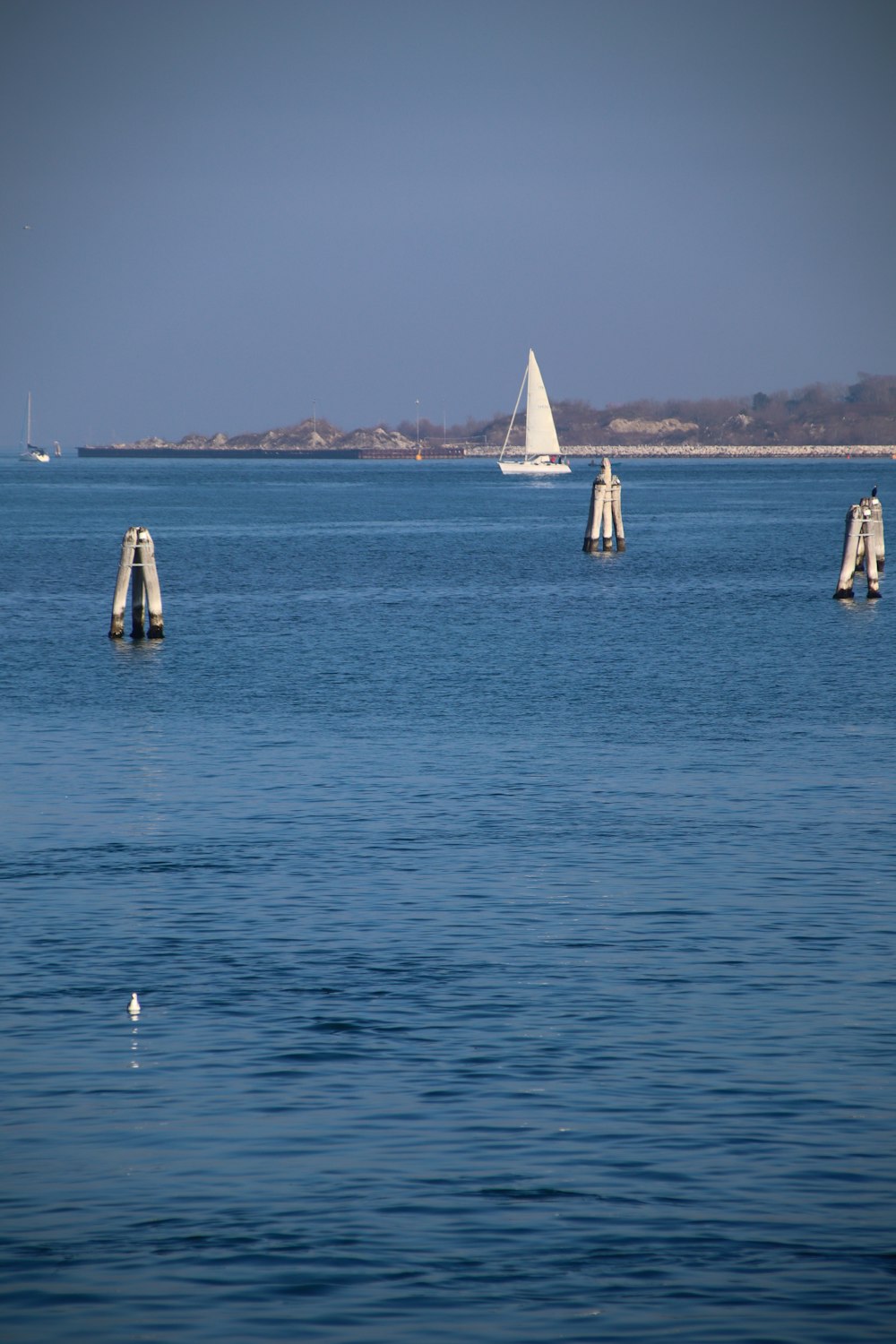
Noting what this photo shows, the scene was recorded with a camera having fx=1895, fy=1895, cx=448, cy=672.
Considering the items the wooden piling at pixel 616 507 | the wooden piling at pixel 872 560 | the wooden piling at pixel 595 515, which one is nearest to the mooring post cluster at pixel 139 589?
the wooden piling at pixel 872 560

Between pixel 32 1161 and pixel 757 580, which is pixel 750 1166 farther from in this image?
pixel 757 580

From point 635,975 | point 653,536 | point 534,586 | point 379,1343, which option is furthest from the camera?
point 653,536

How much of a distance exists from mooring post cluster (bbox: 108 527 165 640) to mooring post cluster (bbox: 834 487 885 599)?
783 inches

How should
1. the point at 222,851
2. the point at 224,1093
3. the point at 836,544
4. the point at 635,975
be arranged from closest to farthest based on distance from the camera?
1. the point at 224,1093
2. the point at 635,975
3. the point at 222,851
4. the point at 836,544

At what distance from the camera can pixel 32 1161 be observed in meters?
12.7

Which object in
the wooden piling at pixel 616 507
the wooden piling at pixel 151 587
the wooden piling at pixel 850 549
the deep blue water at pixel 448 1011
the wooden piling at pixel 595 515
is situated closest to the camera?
the deep blue water at pixel 448 1011

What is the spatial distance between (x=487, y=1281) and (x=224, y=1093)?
356 cm

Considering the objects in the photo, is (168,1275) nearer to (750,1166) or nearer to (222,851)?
(750,1166)

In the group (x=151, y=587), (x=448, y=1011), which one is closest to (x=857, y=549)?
(x=151, y=587)

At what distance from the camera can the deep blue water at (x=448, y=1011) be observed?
435 inches

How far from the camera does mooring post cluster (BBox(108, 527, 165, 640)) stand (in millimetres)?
43469

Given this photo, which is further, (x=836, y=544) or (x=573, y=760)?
(x=836, y=544)

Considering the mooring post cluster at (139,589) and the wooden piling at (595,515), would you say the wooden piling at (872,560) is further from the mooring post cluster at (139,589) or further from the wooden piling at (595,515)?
the mooring post cluster at (139,589)

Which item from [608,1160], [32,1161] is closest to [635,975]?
[608,1160]
